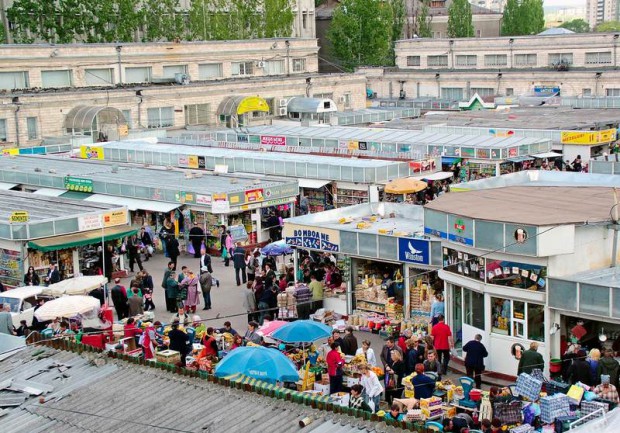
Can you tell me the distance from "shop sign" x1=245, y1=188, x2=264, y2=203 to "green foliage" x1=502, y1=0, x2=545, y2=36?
70073mm

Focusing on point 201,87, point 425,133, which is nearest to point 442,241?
point 425,133

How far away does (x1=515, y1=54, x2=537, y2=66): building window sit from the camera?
69250mm

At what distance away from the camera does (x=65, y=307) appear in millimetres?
20641

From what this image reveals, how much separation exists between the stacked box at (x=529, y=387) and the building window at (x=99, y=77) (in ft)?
149

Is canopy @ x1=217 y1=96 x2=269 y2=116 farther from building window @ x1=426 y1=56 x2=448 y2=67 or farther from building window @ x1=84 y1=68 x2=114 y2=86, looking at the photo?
building window @ x1=426 y1=56 x2=448 y2=67

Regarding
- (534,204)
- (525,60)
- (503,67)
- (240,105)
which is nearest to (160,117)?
(240,105)

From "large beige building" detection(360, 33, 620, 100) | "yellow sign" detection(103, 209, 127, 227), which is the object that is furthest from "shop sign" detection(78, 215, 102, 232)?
"large beige building" detection(360, 33, 620, 100)

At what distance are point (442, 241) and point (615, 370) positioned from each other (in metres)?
4.97

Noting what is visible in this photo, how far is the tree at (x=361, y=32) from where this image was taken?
273 ft

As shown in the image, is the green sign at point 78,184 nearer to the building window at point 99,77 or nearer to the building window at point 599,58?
the building window at point 99,77

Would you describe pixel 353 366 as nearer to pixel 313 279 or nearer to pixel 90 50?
pixel 313 279

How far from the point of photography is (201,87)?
5819cm

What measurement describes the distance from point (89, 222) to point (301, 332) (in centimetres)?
1135

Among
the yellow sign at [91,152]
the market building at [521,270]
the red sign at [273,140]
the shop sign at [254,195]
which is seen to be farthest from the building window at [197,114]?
the market building at [521,270]
